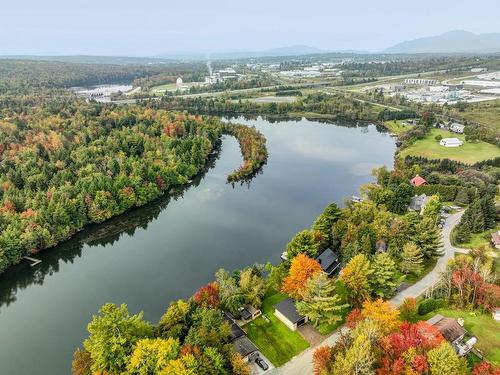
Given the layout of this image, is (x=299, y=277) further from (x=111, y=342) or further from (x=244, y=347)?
(x=111, y=342)

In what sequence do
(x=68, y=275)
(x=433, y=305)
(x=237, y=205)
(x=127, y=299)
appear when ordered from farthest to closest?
1. (x=237, y=205)
2. (x=68, y=275)
3. (x=127, y=299)
4. (x=433, y=305)

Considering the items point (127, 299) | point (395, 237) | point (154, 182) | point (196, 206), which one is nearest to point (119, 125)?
point (154, 182)

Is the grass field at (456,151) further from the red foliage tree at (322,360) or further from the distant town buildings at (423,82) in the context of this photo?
the distant town buildings at (423,82)

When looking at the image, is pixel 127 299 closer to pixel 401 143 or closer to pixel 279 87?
pixel 401 143

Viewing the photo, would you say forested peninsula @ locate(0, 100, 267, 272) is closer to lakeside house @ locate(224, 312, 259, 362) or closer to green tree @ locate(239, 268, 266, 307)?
green tree @ locate(239, 268, 266, 307)

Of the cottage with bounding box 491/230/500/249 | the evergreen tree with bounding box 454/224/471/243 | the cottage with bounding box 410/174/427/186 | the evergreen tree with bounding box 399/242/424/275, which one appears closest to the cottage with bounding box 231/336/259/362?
the evergreen tree with bounding box 399/242/424/275
